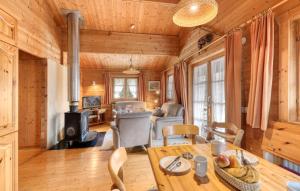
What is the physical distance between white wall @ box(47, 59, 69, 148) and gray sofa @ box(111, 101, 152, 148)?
1.84 metres

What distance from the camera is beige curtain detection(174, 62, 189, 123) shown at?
194 inches

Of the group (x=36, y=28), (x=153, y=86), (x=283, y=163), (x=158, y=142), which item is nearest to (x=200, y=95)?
(x=158, y=142)

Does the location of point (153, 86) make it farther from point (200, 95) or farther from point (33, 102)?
point (33, 102)

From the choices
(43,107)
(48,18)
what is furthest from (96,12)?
(43,107)

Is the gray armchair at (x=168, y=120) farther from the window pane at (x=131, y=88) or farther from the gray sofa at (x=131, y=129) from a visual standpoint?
the window pane at (x=131, y=88)

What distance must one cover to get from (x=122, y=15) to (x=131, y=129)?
10.5 ft

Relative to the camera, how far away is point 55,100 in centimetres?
444

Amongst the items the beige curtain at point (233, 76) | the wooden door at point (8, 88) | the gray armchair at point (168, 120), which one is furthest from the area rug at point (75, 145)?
the beige curtain at point (233, 76)

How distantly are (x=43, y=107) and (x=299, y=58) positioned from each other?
490 cm

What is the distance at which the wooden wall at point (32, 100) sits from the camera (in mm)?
3924

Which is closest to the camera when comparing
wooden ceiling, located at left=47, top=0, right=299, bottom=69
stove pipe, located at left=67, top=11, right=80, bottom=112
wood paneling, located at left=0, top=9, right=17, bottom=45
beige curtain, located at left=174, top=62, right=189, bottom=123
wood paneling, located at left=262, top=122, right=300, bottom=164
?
wood paneling, located at left=0, top=9, right=17, bottom=45

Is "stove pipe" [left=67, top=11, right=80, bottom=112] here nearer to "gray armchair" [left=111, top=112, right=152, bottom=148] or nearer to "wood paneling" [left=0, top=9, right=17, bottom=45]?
"gray armchair" [left=111, top=112, right=152, bottom=148]

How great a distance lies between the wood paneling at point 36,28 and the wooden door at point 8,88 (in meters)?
1.04

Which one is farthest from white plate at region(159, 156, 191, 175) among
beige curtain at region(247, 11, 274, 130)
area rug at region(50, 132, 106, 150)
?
area rug at region(50, 132, 106, 150)
